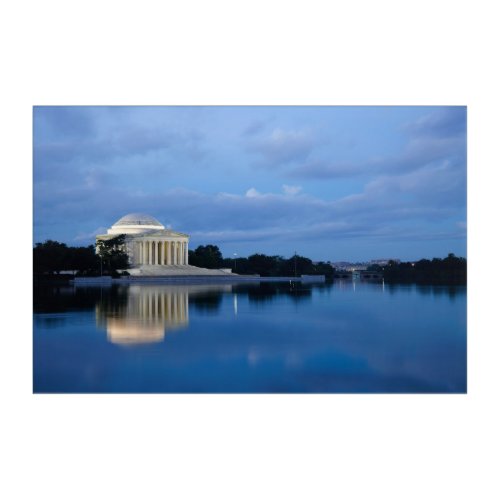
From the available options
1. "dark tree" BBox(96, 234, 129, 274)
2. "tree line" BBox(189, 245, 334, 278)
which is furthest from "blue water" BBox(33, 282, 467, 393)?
"tree line" BBox(189, 245, 334, 278)

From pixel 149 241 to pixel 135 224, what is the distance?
267cm

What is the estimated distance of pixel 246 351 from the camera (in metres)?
14.6

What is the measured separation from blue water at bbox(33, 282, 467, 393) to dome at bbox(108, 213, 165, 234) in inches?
1863

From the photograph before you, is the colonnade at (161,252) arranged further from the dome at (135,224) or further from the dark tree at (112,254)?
the dark tree at (112,254)

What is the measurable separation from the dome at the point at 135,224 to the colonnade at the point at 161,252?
183 cm

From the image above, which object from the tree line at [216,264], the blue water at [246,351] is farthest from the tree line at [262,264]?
the blue water at [246,351]

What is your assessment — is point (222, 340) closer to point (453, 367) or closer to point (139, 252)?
point (453, 367)

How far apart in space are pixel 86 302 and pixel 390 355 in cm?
1566

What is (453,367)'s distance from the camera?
13266mm

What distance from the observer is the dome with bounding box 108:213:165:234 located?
7006cm

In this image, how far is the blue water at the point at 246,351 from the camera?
39.3 feet

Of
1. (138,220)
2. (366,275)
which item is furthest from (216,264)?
(366,275)

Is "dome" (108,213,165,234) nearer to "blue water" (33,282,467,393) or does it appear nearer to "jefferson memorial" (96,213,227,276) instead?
"jefferson memorial" (96,213,227,276)
